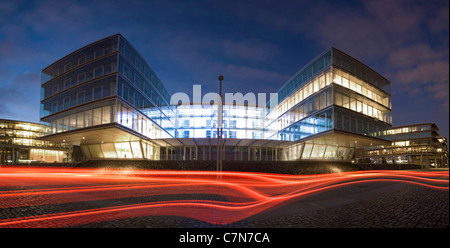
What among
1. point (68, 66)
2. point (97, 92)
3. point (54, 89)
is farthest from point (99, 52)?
point (54, 89)

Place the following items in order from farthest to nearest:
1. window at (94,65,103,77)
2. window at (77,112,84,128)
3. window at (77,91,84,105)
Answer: window at (77,91,84,105) → window at (77,112,84,128) → window at (94,65,103,77)

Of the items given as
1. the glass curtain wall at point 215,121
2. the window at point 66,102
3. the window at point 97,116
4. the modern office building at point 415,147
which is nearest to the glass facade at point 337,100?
the glass curtain wall at point 215,121

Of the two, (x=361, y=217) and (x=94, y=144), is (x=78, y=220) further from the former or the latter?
(x=94, y=144)

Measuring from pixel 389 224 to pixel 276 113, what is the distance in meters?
46.9

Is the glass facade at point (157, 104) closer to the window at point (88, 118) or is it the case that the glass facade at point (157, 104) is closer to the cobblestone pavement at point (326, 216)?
the window at point (88, 118)

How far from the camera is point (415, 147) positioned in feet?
282

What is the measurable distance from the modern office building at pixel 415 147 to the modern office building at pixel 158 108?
159 ft

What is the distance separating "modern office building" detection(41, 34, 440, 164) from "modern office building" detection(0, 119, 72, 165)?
39908 mm

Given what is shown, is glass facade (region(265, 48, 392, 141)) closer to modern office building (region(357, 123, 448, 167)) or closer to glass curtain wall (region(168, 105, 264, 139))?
glass curtain wall (region(168, 105, 264, 139))

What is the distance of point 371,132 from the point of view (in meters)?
37.3

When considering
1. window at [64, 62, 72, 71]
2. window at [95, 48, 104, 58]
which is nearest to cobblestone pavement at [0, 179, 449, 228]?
window at [95, 48, 104, 58]

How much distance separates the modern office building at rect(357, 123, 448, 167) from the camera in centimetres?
8438

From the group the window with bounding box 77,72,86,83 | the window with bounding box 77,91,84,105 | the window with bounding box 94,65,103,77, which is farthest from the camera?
the window with bounding box 77,72,86,83
